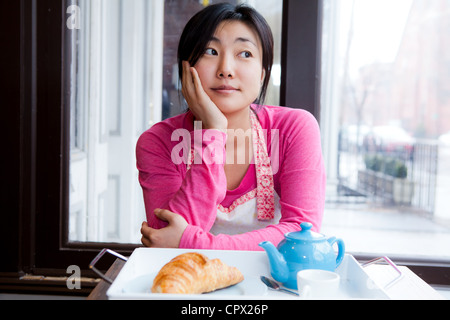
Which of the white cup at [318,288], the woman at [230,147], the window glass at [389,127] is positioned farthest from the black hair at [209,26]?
the window glass at [389,127]

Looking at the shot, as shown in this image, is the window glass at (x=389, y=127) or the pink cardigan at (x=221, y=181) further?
the window glass at (x=389, y=127)

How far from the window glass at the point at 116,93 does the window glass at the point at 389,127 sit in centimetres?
115

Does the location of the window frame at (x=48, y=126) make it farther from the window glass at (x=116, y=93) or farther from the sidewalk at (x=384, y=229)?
the sidewalk at (x=384, y=229)

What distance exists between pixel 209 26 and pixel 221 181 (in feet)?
1.49

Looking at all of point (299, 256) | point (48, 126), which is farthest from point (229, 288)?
point (48, 126)

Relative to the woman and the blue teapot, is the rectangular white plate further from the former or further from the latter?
the woman

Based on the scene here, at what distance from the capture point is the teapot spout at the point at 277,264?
0.68 meters

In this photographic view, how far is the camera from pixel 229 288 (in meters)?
0.66

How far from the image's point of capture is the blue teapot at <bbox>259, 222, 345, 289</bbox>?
2.21ft

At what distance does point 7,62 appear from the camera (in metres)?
1.62

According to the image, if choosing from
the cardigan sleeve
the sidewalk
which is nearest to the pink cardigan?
the cardigan sleeve

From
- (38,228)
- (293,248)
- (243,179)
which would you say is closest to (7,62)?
(38,228)
